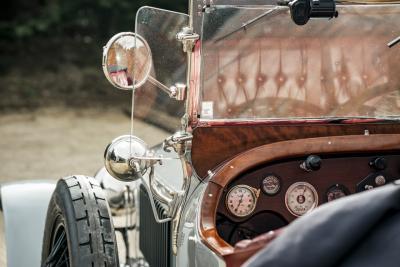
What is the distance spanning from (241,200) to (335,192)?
0.37 meters

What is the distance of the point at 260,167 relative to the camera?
272 centimetres

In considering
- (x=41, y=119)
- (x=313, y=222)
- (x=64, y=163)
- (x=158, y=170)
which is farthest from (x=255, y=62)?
(x=41, y=119)

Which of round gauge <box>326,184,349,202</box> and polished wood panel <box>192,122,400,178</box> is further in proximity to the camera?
round gauge <box>326,184,349,202</box>

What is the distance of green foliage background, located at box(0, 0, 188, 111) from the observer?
12.2 metres

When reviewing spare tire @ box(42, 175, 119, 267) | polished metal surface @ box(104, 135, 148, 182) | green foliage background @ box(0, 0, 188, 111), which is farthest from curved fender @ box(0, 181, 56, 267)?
green foliage background @ box(0, 0, 188, 111)

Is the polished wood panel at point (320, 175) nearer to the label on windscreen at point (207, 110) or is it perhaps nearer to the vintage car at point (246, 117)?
the vintage car at point (246, 117)

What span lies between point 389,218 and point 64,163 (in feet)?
22.3

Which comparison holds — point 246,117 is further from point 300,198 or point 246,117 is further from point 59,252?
point 59,252

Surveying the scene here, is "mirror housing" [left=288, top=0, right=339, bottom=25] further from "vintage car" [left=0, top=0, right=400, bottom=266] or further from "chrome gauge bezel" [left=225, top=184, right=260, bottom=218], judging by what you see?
"chrome gauge bezel" [left=225, top=184, right=260, bottom=218]

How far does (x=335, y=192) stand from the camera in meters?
2.81

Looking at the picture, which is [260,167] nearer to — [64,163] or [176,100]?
[176,100]

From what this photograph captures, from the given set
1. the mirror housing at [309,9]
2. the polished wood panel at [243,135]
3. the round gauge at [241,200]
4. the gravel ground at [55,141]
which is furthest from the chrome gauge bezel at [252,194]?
the gravel ground at [55,141]

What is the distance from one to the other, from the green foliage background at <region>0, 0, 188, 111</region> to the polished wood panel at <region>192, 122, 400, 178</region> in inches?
363

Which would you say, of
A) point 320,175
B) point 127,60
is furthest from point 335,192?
point 127,60
